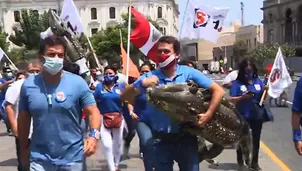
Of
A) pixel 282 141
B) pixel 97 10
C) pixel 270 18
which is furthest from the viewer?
pixel 97 10

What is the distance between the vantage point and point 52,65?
167 inches

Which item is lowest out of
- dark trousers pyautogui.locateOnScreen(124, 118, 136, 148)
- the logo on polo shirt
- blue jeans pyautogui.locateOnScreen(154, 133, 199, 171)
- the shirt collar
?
dark trousers pyautogui.locateOnScreen(124, 118, 136, 148)

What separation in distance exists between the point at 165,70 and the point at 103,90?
350 cm

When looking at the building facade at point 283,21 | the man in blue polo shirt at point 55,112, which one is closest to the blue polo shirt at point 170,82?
the man in blue polo shirt at point 55,112

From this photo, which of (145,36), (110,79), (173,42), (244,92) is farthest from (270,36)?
(173,42)

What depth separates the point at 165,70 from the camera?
191 inches

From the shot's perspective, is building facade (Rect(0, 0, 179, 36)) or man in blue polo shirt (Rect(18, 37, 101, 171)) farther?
building facade (Rect(0, 0, 179, 36))

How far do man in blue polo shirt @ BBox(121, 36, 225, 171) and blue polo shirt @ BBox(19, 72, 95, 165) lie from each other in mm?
751

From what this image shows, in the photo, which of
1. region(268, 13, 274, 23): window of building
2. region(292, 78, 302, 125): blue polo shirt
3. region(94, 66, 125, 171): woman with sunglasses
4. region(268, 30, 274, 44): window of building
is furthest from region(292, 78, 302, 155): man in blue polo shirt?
region(268, 13, 274, 23): window of building

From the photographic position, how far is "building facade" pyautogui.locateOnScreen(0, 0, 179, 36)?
322 ft

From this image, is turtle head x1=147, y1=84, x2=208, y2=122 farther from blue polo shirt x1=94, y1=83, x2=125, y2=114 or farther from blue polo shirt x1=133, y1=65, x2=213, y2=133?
blue polo shirt x1=94, y1=83, x2=125, y2=114

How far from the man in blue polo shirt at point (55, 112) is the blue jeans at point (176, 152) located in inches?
28.4

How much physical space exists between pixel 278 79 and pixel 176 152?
5988 mm

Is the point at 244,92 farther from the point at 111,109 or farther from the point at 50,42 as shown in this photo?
the point at 50,42
